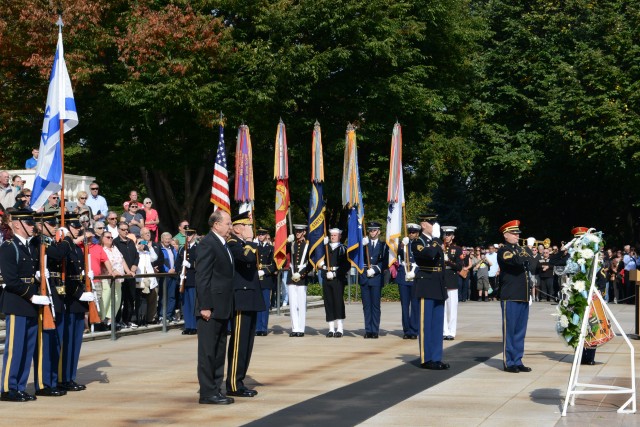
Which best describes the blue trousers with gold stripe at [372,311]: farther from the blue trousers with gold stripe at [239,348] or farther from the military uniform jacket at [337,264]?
the blue trousers with gold stripe at [239,348]

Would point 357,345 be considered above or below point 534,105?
below

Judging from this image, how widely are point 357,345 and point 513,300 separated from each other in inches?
168

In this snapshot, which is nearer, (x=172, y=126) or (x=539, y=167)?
(x=172, y=126)

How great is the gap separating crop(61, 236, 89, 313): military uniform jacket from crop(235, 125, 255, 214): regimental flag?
784cm

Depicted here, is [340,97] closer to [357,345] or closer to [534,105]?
[534,105]

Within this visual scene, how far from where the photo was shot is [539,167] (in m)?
43.5

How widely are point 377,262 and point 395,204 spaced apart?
138 centimetres

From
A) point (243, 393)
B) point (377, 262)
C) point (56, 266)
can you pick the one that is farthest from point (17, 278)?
point (377, 262)

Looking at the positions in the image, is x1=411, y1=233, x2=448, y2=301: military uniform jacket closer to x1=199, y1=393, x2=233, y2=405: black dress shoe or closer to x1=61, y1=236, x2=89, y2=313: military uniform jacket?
x1=199, y1=393, x2=233, y2=405: black dress shoe

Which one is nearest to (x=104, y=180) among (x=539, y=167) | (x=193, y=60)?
(x=193, y=60)

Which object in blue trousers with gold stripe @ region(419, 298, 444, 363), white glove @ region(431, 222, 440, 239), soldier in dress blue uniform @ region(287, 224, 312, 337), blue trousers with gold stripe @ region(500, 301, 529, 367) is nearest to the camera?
blue trousers with gold stripe @ region(500, 301, 529, 367)

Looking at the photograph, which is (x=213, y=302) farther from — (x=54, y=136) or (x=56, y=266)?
(x=54, y=136)

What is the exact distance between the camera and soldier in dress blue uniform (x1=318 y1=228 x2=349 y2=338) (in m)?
19.5

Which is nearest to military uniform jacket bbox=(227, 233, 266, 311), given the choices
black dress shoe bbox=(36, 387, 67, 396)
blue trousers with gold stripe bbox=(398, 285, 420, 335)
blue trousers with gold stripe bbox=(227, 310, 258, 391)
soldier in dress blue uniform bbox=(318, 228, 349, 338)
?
blue trousers with gold stripe bbox=(227, 310, 258, 391)
